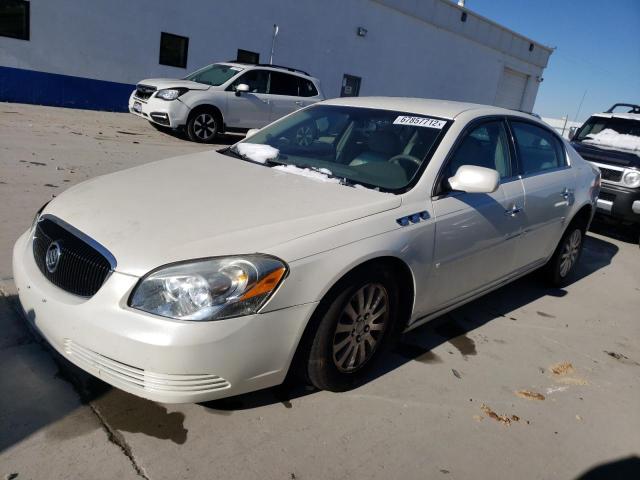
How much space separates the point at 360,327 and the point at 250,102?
9.34 m

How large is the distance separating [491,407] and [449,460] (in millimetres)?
597

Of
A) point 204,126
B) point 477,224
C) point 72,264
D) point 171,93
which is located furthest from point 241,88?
point 72,264

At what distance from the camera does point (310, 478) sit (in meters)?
2.26

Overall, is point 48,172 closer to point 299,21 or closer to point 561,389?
point 561,389

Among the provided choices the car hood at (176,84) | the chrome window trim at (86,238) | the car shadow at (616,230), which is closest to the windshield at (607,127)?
the car shadow at (616,230)

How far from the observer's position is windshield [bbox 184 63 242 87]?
443 inches

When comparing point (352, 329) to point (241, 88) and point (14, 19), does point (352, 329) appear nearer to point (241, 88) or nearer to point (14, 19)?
point (241, 88)

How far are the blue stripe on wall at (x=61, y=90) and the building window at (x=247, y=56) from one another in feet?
11.9

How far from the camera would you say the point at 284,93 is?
39.1 ft

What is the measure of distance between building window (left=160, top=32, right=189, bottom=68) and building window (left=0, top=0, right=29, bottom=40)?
338 centimetres

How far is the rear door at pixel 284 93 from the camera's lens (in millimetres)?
11703

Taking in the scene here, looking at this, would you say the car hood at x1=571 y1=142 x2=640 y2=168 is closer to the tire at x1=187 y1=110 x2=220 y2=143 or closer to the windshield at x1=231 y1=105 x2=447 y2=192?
the windshield at x1=231 y1=105 x2=447 y2=192

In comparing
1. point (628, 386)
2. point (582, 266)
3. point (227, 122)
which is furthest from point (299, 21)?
point (628, 386)

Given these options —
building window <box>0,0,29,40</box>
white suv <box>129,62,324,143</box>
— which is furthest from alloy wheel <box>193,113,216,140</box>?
building window <box>0,0,29,40</box>
